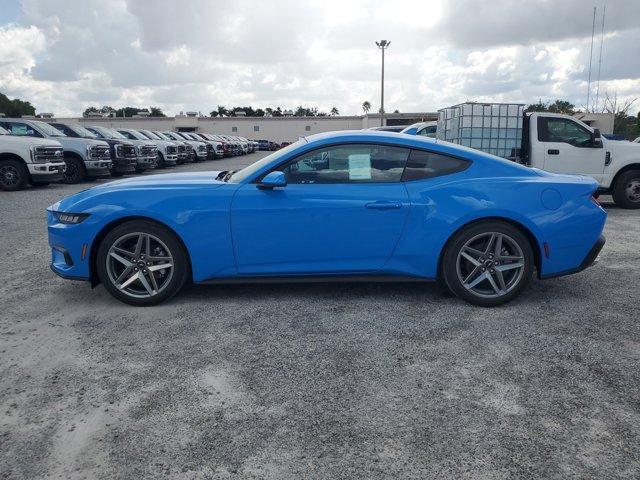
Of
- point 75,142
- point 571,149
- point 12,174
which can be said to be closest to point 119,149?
point 75,142

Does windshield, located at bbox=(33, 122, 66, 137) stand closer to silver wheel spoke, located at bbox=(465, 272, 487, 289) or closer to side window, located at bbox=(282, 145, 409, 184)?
side window, located at bbox=(282, 145, 409, 184)

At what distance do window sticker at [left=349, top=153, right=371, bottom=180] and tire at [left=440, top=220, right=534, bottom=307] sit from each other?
88 centimetres

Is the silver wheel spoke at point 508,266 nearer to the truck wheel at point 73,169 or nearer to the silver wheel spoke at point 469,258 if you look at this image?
the silver wheel spoke at point 469,258

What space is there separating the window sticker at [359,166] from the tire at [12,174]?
1180 cm

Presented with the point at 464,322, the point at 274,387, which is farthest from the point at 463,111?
the point at 274,387

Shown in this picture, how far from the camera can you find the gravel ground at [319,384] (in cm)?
251

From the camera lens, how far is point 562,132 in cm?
1012

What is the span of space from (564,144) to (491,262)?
6591 mm

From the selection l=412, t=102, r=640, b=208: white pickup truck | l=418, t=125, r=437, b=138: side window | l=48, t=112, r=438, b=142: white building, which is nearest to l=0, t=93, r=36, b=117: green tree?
l=48, t=112, r=438, b=142: white building

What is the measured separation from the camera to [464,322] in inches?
166

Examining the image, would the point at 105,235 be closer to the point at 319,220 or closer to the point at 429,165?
the point at 319,220

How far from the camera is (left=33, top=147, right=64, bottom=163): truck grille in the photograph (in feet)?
44.9

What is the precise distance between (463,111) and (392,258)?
665 cm

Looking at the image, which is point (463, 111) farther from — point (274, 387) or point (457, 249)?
point (274, 387)
